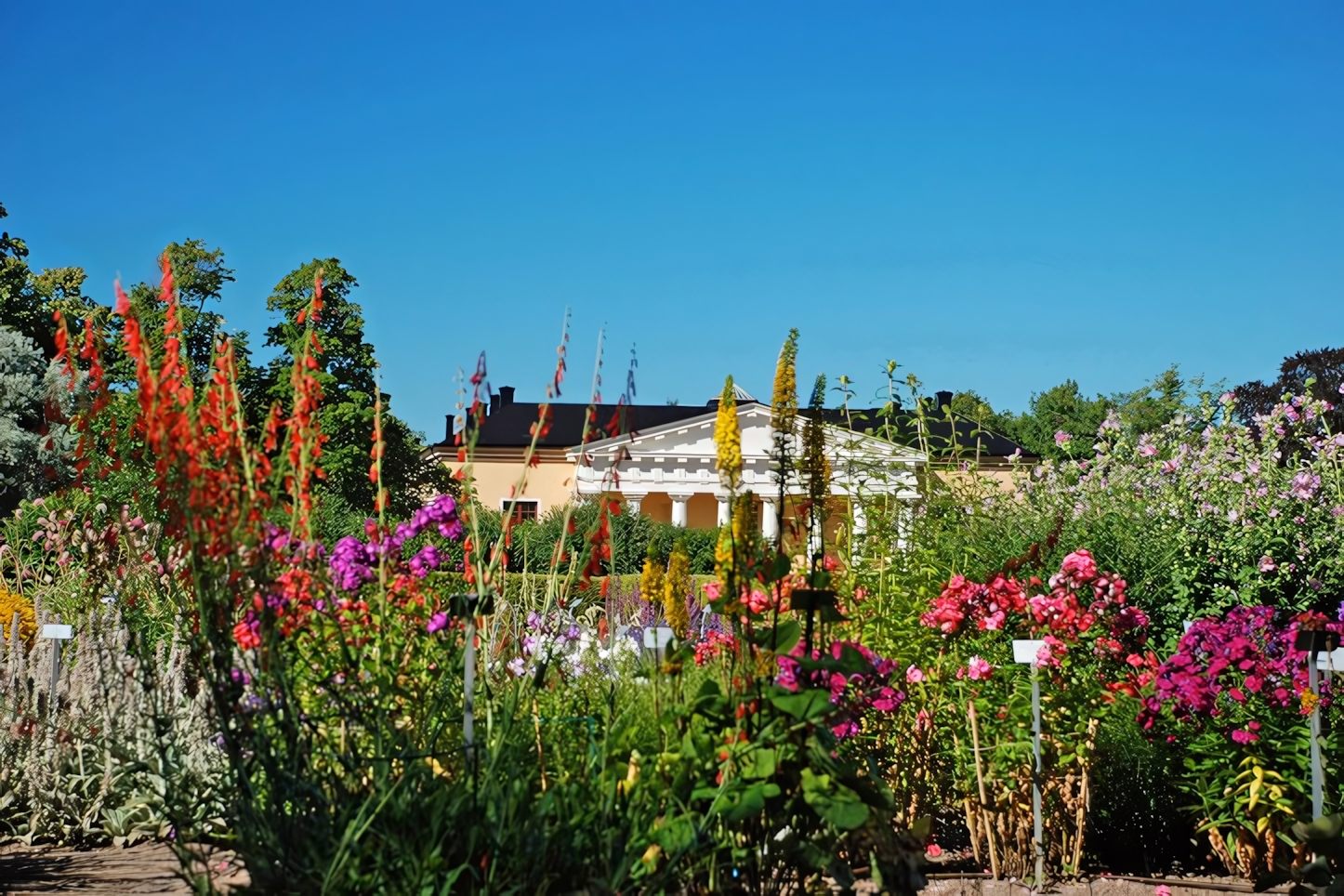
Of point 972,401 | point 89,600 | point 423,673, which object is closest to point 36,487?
point 89,600

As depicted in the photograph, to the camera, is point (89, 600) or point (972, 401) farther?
point (972, 401)

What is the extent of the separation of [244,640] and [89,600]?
4500mm

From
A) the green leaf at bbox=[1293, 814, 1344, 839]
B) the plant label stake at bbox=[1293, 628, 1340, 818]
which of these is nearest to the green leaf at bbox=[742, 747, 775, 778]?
the green leaf at bbox=[1293, 814, 1344, 839]

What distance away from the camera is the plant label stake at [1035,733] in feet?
15.2

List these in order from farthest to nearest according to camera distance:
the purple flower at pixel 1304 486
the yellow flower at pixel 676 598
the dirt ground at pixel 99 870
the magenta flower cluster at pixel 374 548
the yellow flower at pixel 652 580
A: 1. the purple flower at pixel 1304 486
2. the dirt ground at pixel 99 870
3. the yellow flower at pixel 652 580
4. the magenta flower cluster at pixel 374 548
5. the yellow flower at pixel 676 598

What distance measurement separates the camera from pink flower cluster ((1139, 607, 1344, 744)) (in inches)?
178

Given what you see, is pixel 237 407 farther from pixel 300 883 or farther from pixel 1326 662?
pixel 1326 662

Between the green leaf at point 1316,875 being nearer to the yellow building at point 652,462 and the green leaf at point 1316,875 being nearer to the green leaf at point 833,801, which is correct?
the green leaf at point 833,801

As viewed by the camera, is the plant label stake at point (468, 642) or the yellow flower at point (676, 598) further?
the yellow flower at point (676, 598)

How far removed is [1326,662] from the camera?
4.16m

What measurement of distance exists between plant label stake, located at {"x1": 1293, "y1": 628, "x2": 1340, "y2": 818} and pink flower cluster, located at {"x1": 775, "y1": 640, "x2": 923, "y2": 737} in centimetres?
138

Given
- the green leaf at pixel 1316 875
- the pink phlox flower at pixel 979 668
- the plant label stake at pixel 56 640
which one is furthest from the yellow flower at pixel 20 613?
the green leaf at pixel 1316 875

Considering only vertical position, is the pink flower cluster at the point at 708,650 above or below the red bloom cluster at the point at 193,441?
below

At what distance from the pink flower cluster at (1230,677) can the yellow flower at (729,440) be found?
238cm
